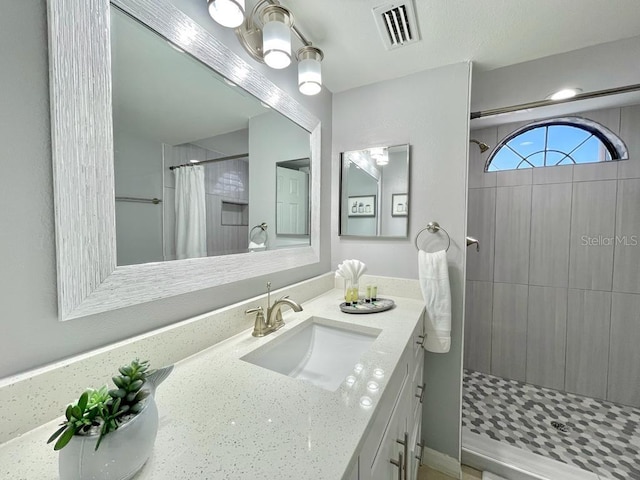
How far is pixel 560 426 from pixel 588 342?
73 centimetres

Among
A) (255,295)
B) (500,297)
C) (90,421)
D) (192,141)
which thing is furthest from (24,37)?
(500,297)

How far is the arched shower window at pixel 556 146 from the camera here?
1940 mm

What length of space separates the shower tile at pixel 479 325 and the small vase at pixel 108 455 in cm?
260

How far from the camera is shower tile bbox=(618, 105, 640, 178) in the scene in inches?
71.5

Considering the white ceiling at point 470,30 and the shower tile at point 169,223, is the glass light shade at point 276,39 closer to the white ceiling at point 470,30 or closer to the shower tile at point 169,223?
the white ceiling at point 470,30

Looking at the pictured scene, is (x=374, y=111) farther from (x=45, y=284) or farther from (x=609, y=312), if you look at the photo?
(x=609, y=312)

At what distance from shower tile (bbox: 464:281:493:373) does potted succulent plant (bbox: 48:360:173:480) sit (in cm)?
259

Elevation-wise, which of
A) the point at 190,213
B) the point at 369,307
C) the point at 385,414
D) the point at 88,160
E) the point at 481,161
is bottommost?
the point at 385,414

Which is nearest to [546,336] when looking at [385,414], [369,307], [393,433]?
[369,307]

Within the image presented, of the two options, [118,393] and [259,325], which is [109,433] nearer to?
[118,393]

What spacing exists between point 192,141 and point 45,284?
0.57 metres

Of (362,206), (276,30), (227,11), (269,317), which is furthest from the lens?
(362,206)

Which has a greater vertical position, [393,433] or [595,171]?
[595,171]

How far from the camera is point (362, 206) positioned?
1636 millimetres
